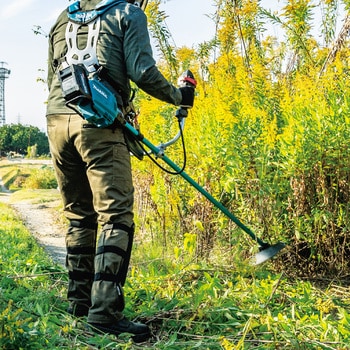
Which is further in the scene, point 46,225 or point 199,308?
point 46,225

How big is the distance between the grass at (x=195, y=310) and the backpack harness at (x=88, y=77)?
3.76 feet

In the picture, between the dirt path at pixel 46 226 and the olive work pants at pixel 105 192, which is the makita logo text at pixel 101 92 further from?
the dirt path at pixel 46 226

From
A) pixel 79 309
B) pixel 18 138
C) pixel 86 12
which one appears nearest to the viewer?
pixel 86 12

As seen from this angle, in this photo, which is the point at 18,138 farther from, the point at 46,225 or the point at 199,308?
the point at 199,308

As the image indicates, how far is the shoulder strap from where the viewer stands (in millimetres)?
3531

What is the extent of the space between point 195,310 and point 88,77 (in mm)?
1569

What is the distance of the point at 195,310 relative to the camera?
3.71 m

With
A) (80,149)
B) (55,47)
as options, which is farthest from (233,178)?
(55,47)

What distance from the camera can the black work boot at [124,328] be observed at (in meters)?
3.39

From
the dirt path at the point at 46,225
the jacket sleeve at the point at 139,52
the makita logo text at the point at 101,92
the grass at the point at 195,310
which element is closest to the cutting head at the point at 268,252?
the grass at the point at 195,310

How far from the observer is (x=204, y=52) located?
575cm

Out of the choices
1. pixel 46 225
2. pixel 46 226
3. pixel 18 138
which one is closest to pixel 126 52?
pixel 46 226

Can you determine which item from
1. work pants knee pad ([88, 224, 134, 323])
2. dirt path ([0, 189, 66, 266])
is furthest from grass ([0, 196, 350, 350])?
dirt path ([0, 189, 66, 266])

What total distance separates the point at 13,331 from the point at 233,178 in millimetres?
2183
